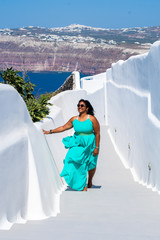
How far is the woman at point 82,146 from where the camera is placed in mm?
6465

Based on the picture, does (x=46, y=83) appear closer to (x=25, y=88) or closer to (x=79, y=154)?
(x=25, y=88)

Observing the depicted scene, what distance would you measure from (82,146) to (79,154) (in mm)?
137

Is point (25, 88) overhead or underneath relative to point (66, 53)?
overhead

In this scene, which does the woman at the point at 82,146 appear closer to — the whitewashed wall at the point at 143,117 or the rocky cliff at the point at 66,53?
the whitewashed wall at the point at 143,117

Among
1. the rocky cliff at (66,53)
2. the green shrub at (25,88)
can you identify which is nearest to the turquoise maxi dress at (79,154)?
the green shrub at (25,88)

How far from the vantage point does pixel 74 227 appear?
377cm

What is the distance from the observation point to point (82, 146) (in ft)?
21.5

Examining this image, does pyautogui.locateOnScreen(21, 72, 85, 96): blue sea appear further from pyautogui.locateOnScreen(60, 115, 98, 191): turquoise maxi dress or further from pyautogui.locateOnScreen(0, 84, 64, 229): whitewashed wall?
pyautogui.locateOnScreen(0, 84, 64, 229): whitewashed wall

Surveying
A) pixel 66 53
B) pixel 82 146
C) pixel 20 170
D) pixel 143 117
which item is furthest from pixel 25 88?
pixel 66 53

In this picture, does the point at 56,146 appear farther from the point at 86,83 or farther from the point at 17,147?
the point at 86,83

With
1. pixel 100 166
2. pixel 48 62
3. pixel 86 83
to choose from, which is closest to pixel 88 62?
pixel 48 62

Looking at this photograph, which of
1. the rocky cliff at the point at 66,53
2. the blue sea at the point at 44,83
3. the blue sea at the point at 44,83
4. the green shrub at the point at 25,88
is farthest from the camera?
the rocky cliff at the point at 66,53

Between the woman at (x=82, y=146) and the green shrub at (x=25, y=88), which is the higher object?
the green shrub at (x=25, y=88)

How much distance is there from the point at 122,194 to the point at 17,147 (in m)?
2.44
